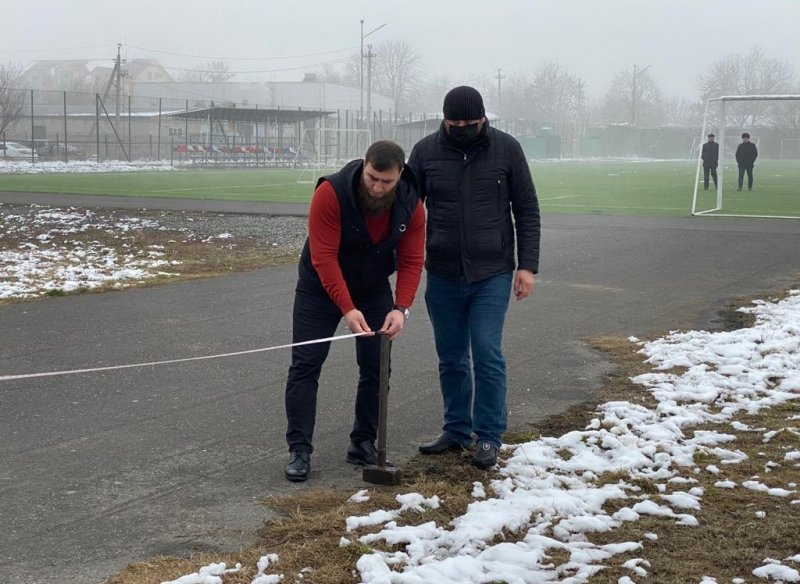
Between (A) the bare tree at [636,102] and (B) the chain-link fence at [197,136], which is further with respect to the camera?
(A) the bare tree at [636,102]

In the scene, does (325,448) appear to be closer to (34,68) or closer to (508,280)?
(508,280)

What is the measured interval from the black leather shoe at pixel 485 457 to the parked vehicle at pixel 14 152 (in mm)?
53116

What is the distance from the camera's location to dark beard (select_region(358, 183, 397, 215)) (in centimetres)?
528

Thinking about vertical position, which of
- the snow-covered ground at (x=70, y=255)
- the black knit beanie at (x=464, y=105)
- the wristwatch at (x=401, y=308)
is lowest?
the snow-covered ground at (x=70, y=255)

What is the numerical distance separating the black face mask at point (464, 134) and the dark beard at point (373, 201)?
20.4 inches

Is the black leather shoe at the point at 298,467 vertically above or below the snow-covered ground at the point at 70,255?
above

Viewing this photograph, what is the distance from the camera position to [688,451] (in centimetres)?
590

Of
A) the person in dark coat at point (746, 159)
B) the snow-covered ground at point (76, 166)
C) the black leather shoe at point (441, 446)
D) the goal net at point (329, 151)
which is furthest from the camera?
the goal net at point (329, 151)

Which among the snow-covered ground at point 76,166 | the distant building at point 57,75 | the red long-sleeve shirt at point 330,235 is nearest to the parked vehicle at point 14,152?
the snow-covered ground at point 76,166

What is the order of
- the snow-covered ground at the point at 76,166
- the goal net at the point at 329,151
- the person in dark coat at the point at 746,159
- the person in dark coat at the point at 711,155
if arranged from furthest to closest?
the goal net at the point at 329,151, the snow-covered ground at the point at 76,166, the person in dark coat at the point at 746,159, the person in dark coat at the point at 711,155

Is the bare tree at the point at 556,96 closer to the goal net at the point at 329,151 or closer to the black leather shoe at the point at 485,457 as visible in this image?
the goal net at the point at 329,151

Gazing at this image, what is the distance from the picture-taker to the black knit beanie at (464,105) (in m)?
5.54

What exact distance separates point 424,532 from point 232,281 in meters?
8.82

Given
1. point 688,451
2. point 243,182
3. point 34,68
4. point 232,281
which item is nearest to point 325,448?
point 688,451
